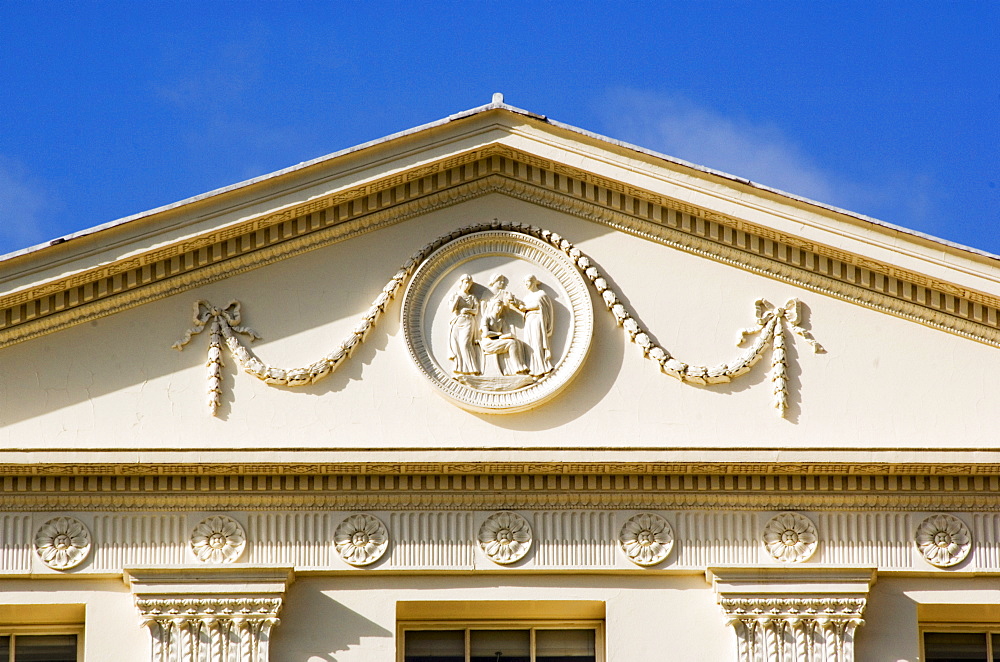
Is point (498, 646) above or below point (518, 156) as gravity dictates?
below

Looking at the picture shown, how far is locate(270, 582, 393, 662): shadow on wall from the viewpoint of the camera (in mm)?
19000

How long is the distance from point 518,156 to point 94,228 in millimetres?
3936

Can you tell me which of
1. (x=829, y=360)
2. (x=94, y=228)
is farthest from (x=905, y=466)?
(x=94, y=228)

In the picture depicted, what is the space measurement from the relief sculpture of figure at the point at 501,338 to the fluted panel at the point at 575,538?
1.38 metres

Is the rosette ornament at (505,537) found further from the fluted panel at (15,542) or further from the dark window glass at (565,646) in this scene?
the fluted panel at (15,542)

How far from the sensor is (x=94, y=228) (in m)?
19.6

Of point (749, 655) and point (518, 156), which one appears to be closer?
point (749, 655)

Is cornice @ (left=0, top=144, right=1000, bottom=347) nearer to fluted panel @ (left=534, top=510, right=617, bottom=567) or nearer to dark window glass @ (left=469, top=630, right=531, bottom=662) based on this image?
fluted panel @ (left=534, top=510, right=617, bottom=567)

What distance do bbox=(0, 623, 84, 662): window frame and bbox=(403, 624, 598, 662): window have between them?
2911 mm

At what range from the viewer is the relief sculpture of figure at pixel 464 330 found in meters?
19.7

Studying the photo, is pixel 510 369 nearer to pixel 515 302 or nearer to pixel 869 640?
pixel 515 302

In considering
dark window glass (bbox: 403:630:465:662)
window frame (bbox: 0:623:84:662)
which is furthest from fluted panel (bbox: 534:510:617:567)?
window frame (bbox: 0:623:84:662)

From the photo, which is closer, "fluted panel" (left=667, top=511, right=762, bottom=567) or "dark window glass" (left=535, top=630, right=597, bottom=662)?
"fluted panel" (left=667, top=511, right=762, bottom=567)

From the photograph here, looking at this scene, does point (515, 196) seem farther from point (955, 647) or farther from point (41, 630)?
point (41, 630)
